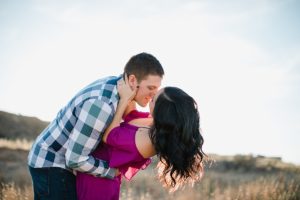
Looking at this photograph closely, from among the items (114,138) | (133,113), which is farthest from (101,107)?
(133,113)

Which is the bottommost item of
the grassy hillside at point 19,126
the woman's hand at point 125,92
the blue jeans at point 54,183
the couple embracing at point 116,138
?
the grassy hillside at point 19,126

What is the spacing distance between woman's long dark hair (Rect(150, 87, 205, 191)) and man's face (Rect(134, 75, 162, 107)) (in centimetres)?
26

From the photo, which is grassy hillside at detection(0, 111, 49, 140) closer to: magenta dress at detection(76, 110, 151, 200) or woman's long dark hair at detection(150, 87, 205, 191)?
magenta dress at detection(76, 110, 151, 200)

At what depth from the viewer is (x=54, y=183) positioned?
348 cm

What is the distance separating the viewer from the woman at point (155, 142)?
3303 mm

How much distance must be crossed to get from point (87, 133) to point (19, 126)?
27.2m

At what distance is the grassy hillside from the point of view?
90.9ft

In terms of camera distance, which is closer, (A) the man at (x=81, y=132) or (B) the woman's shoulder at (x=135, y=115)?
(A) the man at (x=81, y=132)

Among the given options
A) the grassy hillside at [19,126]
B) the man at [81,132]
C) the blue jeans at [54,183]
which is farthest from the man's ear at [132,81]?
the grassy hillside at [19,126]

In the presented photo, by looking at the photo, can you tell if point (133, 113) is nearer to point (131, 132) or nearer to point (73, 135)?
point (131, 132)

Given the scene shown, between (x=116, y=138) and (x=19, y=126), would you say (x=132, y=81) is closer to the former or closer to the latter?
(x=116, y=138)

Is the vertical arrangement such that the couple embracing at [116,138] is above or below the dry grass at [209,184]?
above

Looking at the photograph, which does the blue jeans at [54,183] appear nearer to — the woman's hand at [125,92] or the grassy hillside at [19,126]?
the woman's hand at [125,92]

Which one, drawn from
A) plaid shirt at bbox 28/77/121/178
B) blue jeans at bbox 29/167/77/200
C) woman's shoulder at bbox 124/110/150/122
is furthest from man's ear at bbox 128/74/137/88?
blue jeans at bbox 29/167/77/200
